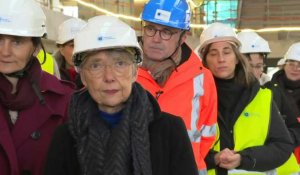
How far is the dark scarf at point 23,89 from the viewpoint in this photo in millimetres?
2528

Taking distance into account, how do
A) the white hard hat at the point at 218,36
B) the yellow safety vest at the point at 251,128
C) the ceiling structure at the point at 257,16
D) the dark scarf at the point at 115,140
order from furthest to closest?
the ceiling structure at the point at 257,16, the white hard hat at the point at 218,36, the yellow safety vest at the point at 251,128, the dark scarf at the point at 115,140

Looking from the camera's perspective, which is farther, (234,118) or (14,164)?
(234,118)

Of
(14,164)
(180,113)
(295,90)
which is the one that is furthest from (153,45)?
(295,90)

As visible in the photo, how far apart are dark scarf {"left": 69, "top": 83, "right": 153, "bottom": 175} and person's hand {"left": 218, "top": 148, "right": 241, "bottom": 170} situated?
3.94 feet

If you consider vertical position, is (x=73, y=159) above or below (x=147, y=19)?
below

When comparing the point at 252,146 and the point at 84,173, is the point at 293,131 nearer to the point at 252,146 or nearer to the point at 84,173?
the point at 252,146

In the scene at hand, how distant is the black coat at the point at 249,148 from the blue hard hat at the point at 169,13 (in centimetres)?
61

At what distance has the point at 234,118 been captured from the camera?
341 centimetres

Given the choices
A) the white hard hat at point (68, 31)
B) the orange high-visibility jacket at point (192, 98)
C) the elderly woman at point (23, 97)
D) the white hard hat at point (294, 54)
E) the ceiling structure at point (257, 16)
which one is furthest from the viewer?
the ceiling structure at point (257, 16)

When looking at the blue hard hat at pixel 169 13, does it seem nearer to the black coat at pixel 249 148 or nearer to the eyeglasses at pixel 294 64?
the black coat at pixel 249 148

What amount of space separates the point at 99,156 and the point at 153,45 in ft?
3.73

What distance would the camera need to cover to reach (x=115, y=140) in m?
2.17

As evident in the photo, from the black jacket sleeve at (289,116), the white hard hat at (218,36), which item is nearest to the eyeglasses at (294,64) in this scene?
the black jacket sleeve at (289,116)

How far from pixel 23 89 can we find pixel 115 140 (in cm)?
69
